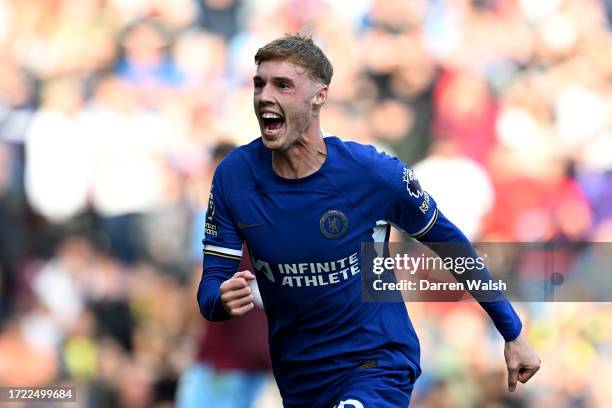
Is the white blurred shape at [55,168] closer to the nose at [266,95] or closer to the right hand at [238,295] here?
the nose at [266,95]

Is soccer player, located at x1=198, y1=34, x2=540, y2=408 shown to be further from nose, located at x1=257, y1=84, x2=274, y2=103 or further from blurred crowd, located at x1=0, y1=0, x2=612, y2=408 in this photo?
blurred crowd, located at x1=0, y1=0, x2=612, y2=408

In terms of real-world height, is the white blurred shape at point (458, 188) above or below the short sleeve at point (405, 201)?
above

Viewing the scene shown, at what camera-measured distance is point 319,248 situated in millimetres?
4801

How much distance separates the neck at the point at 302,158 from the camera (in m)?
4.88

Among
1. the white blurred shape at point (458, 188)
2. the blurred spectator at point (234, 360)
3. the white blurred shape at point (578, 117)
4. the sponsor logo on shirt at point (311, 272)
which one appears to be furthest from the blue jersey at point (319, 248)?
the white blurred shape at point (578, 117)

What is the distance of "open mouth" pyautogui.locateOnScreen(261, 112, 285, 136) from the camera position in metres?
4.79

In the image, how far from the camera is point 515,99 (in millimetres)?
8250

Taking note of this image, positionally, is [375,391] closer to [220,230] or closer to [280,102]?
[220,230]

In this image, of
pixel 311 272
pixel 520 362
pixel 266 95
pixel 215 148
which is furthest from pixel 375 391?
pixel 215 148

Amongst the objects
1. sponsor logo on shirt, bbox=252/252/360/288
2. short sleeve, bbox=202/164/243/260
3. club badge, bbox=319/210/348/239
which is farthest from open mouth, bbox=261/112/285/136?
sponsor logo on shirt, bbox=252/252/360/288

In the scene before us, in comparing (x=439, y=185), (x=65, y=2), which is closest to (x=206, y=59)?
(x=65, y=2)

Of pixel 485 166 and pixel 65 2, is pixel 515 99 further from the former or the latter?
pixel 65 2

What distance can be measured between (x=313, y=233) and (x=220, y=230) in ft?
1.31

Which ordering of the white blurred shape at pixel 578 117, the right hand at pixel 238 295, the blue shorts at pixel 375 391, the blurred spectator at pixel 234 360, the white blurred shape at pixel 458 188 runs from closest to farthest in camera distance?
the right hand at pixel 238 295 < the blue shorts at pixel 375 391 < the blurred spectator at pixel 234 360 < the white blurred shape at pixel 458 188 < the white blurred shape at pixel 578 117
